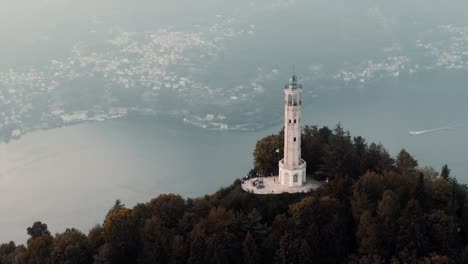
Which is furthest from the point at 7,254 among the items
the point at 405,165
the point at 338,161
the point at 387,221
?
the point at 405,165

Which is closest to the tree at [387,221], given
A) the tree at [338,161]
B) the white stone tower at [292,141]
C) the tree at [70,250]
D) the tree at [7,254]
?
the tree at [338,161]

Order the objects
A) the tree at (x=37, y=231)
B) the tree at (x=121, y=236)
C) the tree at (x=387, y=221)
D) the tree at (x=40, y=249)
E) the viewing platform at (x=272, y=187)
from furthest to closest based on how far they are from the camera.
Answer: the tree at (x=37, y=231)
the viewing platform at (x=272, y=187)
the tree at (x=40, y=249)
the tree at (x=121, y=236)
the tree at (x=387, y=221)

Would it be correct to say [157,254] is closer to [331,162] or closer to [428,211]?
[331,162]

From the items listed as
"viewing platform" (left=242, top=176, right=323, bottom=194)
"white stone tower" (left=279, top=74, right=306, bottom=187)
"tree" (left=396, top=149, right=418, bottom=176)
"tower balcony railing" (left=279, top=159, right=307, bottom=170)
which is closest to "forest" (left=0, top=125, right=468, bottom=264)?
"tree" (left=396, top=149, right=418, bottom=176)

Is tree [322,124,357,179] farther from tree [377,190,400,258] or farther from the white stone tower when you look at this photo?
tree [377,190,400,258]

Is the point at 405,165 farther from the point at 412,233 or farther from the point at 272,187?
the point at 272,187

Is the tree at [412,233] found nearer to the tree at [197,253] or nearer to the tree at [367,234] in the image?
the tree at [367,234]

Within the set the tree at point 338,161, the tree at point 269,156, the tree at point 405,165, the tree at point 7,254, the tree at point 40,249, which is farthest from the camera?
the tree at point 269,156
